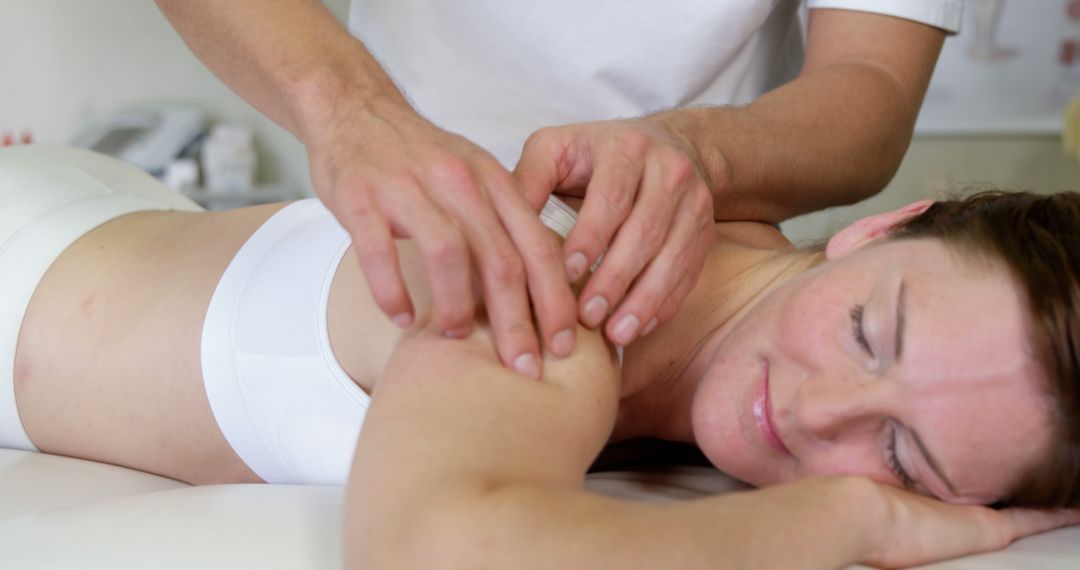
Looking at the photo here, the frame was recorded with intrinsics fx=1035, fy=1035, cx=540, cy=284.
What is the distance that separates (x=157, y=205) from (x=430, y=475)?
99 cm

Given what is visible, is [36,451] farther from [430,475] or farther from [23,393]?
[430,475]

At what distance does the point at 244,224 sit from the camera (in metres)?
1.29

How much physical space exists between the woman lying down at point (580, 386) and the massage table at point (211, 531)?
2.4 inches

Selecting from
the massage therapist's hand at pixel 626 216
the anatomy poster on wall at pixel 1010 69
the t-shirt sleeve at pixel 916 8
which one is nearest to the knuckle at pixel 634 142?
the massage therapist's hand at pixel 626 216

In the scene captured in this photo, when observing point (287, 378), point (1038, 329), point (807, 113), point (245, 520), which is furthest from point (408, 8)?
point (1038, 329)

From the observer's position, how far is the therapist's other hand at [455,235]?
807 millimetres

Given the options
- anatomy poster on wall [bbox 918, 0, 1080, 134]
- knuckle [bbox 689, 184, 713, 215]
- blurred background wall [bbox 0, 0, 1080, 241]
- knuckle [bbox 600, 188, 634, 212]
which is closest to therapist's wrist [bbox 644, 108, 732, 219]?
knuckle [bbox 689, 184, 713, 215]

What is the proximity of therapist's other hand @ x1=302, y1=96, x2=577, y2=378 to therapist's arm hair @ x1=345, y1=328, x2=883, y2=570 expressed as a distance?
0.10ft

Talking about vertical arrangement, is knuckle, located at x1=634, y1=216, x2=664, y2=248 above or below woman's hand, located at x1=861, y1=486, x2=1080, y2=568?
above

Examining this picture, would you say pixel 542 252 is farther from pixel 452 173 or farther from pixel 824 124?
pixel 824 124

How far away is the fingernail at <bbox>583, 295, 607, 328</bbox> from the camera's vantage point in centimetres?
89

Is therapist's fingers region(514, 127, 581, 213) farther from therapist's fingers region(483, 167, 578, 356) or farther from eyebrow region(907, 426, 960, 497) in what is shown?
eyebrow region(907, 426, 960, 497)

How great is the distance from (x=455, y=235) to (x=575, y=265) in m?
0.13

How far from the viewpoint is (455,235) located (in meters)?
0.80
